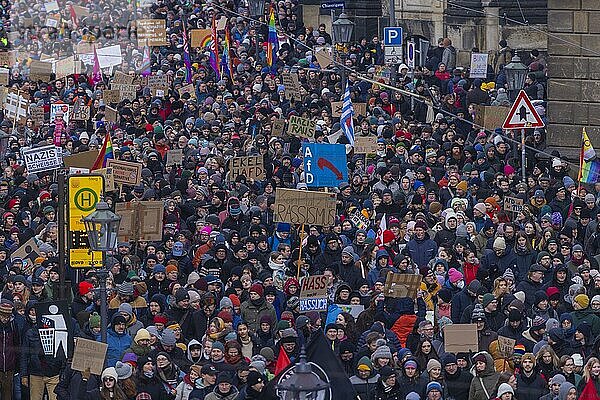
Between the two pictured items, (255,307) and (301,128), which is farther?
(301,128)

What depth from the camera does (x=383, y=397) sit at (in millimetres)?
16656

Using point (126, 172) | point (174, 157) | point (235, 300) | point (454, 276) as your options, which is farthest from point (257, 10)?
point (235, 300)

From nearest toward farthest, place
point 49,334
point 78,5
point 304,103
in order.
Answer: point 49,334 < point 304,103 < point 78,5

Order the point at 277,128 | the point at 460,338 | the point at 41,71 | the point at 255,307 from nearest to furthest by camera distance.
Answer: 1. the point at 460,338
2. the point at 255,307
3. the point at 277,128
4. the point at 41,71

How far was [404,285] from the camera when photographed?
19078 mm

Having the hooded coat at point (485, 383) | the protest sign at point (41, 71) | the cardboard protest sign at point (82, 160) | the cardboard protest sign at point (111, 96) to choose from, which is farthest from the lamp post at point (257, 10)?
the hooded coat at point (485, 383)

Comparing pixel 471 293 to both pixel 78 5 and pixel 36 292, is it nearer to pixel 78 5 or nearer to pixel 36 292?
pixel 36 292

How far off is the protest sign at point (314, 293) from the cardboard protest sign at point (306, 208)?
8.73 feet

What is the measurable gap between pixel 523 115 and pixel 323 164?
96.7 inches

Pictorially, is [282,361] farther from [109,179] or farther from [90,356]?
[109,179]

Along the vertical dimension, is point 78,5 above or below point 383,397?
above

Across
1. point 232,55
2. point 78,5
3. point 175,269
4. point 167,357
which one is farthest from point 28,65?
point 167,357

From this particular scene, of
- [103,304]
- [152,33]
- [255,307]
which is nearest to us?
[103,304]

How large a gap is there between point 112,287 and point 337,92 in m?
14.0
